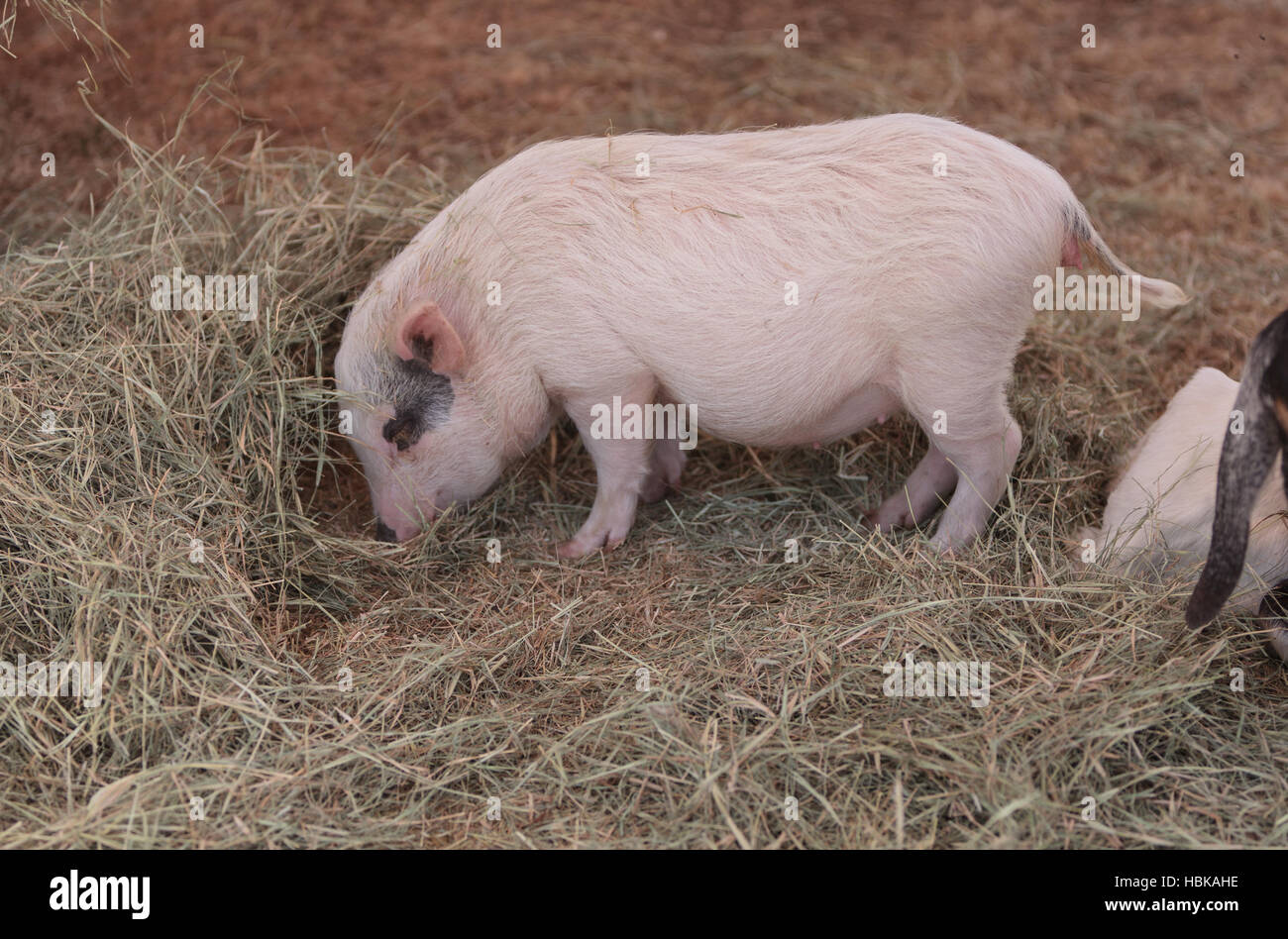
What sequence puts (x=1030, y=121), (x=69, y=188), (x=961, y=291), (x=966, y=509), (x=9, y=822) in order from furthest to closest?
(x=1030, y=121)
(x=69, y=188)
(x=966, y=509)
(x=961, y=291)
(x=9, y=822)

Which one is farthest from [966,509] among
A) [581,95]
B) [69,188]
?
[69,188]

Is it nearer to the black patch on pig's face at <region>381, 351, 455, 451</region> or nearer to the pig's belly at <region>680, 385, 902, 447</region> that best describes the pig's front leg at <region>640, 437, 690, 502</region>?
the pig's belly at <region>680, 385, 902, 447</region>

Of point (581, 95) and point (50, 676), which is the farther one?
point (581, 95)

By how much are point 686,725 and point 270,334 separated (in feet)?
6.35

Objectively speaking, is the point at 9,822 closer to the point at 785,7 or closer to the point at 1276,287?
the point at 1276,287

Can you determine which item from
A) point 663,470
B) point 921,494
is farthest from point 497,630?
point 921,494

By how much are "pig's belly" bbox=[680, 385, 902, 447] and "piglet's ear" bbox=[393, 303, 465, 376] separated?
0.80 m

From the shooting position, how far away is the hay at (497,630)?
2.84 metres

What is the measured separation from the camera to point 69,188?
5.02 m

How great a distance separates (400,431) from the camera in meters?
3.85

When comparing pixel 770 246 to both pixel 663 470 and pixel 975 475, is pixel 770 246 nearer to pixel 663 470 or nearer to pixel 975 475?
pixel 975 475

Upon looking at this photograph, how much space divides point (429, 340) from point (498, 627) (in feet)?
3.04

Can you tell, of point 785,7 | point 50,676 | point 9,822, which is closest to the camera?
point 9,822

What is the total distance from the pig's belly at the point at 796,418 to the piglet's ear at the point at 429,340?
0.80m
